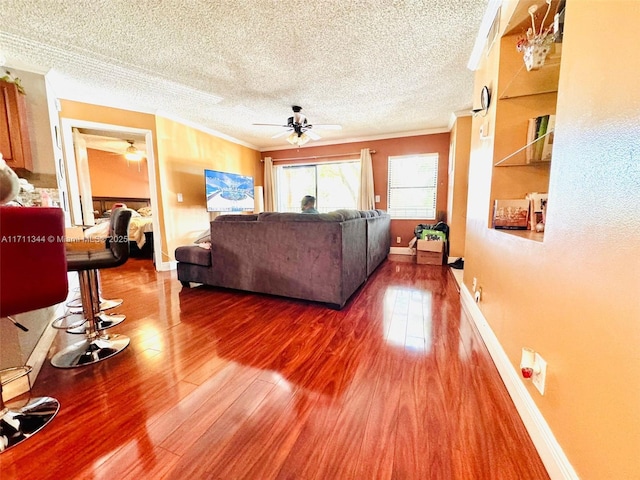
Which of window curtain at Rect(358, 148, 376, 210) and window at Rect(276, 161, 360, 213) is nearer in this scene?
window curtain at Rect(358, 148, 376, 210)

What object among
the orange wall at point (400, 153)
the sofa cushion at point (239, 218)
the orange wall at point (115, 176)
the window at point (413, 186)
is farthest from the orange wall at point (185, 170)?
the window at point (413, 186)

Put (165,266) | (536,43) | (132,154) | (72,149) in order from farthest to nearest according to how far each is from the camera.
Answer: (132,154)
(165,266)
(72,149)
(536,43)

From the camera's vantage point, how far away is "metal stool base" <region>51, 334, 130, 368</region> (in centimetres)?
154

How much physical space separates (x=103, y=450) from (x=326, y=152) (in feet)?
18.3

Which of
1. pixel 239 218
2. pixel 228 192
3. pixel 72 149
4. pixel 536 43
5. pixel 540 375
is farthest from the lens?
pixel 228 192

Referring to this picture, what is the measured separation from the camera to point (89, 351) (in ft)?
5.33

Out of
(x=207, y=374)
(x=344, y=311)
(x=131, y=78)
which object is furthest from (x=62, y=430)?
(x=131, y=78)

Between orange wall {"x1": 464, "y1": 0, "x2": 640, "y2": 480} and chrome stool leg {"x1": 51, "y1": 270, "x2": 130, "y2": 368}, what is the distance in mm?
2343

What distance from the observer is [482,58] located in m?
2.28

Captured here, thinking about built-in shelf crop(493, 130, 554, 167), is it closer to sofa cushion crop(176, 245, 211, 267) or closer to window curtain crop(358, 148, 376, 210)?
sofa cushion crop(176, 245, 211, 267)

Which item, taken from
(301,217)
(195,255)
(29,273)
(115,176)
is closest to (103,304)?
(195,255)

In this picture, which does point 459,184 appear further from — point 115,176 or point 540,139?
point 115,176

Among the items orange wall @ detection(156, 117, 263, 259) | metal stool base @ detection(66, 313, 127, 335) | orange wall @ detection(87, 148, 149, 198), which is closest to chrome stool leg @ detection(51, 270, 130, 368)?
metal stool base @ detection(66, 313, 127, 335)

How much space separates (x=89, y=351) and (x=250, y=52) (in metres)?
2.74
